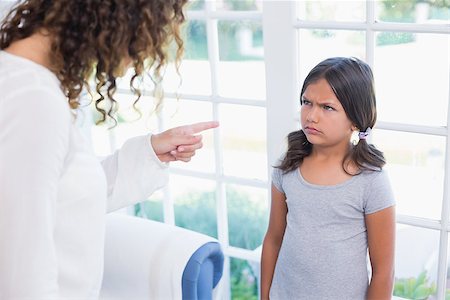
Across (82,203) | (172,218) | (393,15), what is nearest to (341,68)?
(393,15)

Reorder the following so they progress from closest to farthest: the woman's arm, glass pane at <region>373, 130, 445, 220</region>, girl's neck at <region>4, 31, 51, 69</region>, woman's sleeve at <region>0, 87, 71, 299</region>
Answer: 1. woman's sleeve at <region>0, 87, 71, 299</region>
2. girl's neck at <region>4, 31, 51, 69</region>
3. the woman's arm
4. glass pane at <region>373, 130, 445, 220</region>

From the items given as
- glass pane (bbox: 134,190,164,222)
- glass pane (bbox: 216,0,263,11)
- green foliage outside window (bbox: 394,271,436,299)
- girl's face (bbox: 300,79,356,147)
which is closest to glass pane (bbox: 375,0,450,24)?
girl's face (bbox: 300,79,356,147)

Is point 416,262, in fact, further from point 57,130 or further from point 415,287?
point 57,130

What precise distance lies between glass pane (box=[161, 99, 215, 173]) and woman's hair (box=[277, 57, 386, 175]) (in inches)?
34.2

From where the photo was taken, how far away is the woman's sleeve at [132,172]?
1717mm

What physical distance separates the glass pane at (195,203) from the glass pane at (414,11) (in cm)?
115

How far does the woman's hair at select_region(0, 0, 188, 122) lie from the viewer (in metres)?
1.24

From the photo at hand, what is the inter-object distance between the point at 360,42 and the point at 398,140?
0.32 metres

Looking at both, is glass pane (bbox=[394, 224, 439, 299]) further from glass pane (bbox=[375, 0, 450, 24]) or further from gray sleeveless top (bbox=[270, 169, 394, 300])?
glass pane (bbox=[375, 0, 450, 24])

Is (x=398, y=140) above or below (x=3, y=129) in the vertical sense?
below

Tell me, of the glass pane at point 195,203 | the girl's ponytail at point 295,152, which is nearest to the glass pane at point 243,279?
the glass pane at point 195,203

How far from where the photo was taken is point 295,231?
192 cm

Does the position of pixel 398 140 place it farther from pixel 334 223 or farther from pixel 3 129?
pixel 3 129

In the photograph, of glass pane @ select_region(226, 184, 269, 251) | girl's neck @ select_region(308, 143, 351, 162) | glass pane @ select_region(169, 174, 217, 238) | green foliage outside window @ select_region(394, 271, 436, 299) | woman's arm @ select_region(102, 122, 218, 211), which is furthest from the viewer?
glass pane @ select_region(169, 174, 217, 238)
